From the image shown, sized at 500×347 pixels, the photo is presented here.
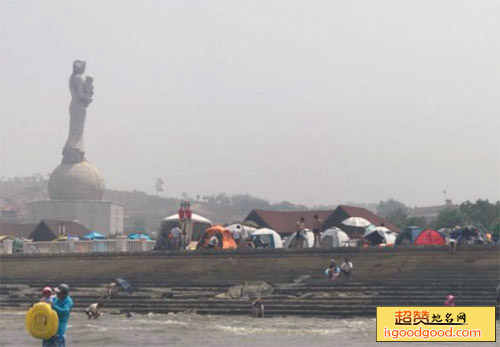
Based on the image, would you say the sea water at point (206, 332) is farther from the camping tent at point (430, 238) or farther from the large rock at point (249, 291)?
the camping tent at point (430, 238)

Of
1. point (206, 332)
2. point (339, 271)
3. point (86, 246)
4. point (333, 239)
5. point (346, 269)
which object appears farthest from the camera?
point (86, 246)

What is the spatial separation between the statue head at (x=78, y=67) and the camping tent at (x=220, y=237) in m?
55.0

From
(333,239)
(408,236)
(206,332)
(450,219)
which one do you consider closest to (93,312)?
(206,332)

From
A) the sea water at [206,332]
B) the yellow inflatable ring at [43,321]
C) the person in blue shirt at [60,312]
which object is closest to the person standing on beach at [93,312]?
the sea water at [206,332]

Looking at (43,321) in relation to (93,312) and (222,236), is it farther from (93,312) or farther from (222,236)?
(222,236)

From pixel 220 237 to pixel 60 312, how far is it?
81.1ft

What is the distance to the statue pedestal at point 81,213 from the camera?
85.4 metres

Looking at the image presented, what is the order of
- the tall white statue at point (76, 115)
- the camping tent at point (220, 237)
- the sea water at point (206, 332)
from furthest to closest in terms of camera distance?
1. the tall white statue at point (76, 115)
2. the camping tent at point (220, 237)
3. the sea water at point (206, 332)

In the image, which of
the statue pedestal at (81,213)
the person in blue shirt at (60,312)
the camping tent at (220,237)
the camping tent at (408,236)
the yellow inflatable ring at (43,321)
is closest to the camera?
the yellow inflatable ring at (43,321)

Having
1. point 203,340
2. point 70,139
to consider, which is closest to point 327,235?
point 203,340

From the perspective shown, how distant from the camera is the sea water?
66.0ft

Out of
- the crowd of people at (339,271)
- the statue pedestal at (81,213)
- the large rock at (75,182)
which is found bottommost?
the crowd of people at (339,271)

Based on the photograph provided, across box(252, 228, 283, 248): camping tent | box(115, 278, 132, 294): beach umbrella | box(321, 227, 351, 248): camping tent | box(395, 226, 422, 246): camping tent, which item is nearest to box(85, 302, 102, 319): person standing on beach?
box(115, 278, 132, 294): beach umbrella

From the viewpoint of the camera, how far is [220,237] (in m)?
37.1
